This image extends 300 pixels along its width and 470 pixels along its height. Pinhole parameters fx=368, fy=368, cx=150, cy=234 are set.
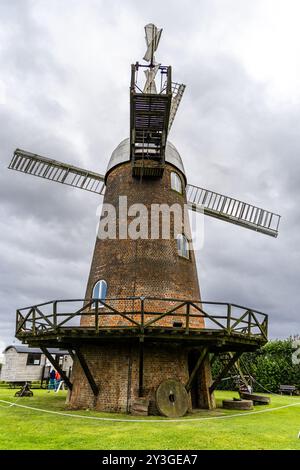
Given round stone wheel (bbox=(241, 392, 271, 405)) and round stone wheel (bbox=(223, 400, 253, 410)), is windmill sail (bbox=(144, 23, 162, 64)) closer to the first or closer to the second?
round stone wheel (bbox=(223, 400, 253, 410))

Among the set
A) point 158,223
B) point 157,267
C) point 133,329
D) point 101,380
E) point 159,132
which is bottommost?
point 101,380

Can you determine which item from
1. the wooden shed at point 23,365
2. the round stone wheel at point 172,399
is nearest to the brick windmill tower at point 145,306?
the round stone wheel at point 172,399

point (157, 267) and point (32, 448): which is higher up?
point (157, 267)

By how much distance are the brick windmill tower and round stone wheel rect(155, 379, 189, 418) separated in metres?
0.03

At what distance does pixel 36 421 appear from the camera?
31.7 ft

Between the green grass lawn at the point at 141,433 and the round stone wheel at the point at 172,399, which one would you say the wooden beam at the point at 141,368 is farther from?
the green grass lawn at the point at 141,433

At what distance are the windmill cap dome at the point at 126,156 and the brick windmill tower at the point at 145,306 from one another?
0.20 ft

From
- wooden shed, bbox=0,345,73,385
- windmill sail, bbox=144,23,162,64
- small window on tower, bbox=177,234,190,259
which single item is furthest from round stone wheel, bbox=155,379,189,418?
wooden shed, bbox=0,345,73,385

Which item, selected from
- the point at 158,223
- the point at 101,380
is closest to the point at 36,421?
the point at 101,380

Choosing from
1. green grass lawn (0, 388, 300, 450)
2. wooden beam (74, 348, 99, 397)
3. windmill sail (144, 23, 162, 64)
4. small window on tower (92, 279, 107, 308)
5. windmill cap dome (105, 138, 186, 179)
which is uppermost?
windmill sail (144, 23, 162, 64)

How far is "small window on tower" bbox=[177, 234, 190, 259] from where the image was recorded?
1412cm

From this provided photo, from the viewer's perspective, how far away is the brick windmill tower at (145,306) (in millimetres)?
10883

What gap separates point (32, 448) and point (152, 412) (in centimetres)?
515
